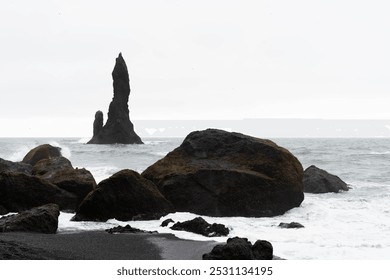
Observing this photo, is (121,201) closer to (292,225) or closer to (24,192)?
(24,192)

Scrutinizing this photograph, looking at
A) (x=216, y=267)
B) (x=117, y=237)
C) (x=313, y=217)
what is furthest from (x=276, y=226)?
(x=216, y=267)

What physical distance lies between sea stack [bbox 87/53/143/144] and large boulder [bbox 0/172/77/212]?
71621 mm

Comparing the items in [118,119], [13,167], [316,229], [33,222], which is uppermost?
[118,119]

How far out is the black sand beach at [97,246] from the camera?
290 inches

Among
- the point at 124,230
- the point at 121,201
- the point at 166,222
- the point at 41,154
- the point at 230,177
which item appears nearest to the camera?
the point at 124,230

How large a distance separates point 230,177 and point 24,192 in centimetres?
589

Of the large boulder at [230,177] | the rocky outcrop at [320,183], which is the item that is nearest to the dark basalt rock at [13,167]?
the large boulder at [230,177]

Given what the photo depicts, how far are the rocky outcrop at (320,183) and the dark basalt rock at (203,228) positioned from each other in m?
8.50

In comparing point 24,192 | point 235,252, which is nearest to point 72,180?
point 24,192

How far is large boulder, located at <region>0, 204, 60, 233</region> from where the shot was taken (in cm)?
979

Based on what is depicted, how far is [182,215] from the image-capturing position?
1245 centimetres

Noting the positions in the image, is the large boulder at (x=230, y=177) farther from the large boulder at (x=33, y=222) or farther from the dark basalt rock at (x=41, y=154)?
the dark basalt rock at (x=41, y=154)

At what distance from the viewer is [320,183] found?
1820cm

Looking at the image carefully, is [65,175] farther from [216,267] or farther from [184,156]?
[216,267]
